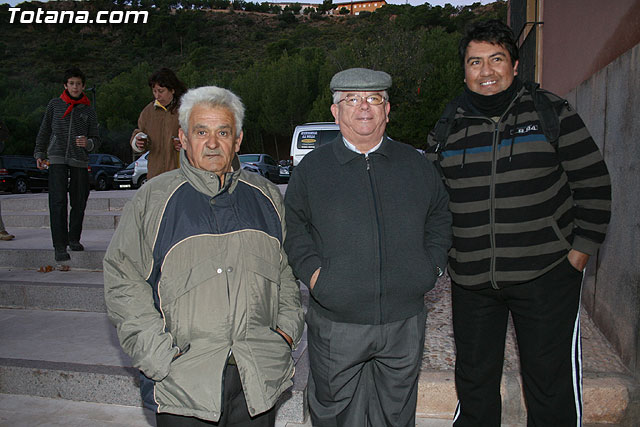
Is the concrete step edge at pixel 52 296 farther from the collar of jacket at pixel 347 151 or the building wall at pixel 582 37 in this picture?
the building wall at pixel 582 37

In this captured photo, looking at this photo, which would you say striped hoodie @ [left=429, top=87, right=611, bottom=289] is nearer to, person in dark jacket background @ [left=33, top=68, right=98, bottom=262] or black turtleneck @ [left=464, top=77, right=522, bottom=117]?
black turtleneck @ [left=464, top=77, right=522, bottom=117]

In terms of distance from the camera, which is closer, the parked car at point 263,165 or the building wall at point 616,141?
the building wall at point 616,141

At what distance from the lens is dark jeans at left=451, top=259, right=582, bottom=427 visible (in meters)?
2.31

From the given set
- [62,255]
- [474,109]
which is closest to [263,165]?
[62,255]

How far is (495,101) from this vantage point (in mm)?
2322

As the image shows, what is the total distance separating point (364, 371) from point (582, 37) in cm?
475

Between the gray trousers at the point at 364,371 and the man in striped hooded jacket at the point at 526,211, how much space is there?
47 centimetres

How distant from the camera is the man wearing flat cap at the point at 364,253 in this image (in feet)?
7.03

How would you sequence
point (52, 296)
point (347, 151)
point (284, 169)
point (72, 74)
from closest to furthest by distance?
point (347, 151) < point (52, 296) < point (72, 74) < point (284, 169)

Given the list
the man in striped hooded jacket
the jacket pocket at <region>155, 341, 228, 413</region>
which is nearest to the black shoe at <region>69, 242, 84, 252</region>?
the jacket pocket at <region>155, 341, 228, 413</region>

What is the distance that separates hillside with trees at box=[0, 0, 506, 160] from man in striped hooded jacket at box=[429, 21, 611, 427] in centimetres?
3085

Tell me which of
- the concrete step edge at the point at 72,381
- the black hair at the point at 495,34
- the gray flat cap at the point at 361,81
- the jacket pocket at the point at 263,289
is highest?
the black hair at the point at 495,34

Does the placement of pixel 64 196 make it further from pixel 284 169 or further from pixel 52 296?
pixel 284 169

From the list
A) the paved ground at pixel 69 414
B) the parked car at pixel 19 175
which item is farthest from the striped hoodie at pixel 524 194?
the parked car at pixel 19 175
